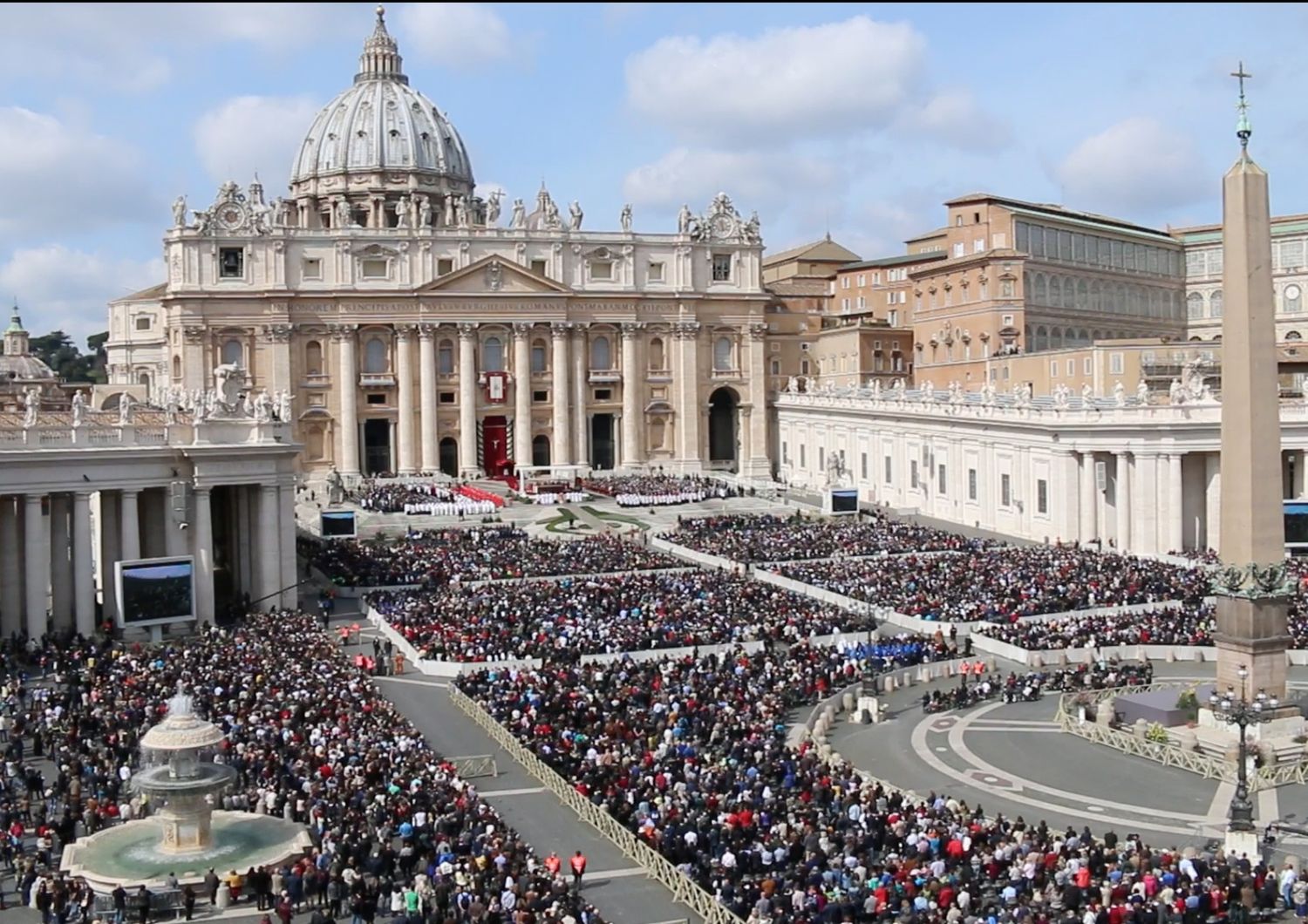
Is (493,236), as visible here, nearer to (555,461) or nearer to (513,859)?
(555,461)

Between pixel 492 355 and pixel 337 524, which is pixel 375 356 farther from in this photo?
pixel 337 524

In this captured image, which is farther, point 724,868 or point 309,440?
point 309,440

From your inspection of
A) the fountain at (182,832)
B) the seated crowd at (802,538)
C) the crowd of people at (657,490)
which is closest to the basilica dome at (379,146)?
the crowd of people at (657,490)

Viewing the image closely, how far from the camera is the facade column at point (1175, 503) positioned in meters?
54.4

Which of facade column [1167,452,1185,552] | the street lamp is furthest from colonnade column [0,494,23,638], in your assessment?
facade column [1167,452,1185,552]

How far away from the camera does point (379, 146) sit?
376 ft

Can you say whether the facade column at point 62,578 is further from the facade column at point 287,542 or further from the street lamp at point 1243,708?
the street lamp at point 1243,708

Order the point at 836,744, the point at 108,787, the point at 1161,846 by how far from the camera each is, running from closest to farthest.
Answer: the point at 1161,846 → the point at 108,787 → the point at 836,744

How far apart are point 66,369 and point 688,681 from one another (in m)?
144

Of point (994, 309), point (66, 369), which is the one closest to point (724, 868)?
point (994, 309)

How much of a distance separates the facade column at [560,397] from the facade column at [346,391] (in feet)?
41.5

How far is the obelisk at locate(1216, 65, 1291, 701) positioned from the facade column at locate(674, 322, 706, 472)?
223 ft

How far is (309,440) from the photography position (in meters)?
90.6

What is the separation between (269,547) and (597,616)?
11.2 meters
